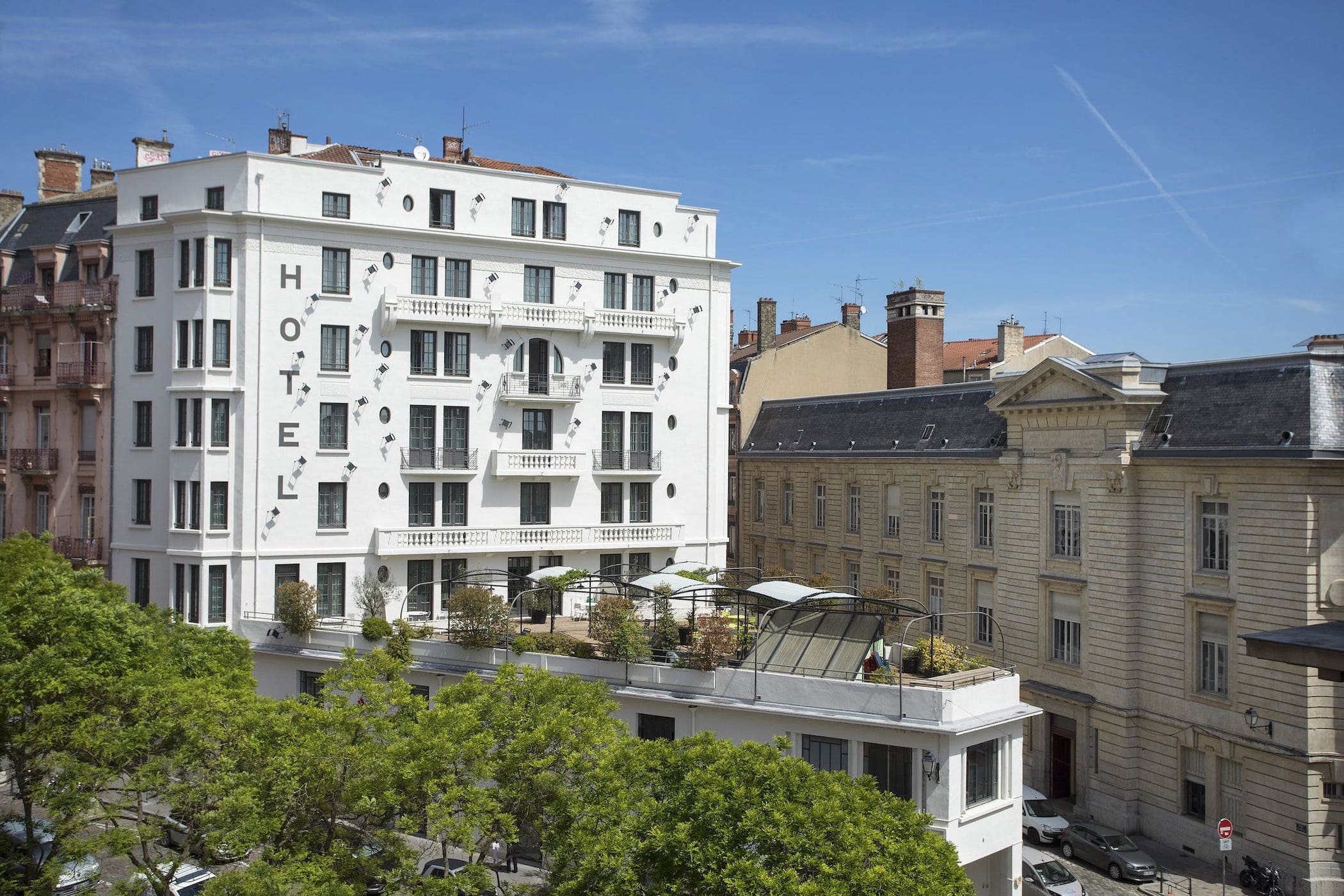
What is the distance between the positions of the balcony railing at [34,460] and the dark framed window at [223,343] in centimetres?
997

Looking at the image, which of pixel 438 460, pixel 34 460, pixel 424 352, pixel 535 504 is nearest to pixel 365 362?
pixel 424 352

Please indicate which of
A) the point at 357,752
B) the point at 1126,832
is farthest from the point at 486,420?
the point at 1126,832

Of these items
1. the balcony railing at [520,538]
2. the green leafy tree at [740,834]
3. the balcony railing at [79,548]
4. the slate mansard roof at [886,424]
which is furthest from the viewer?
the slate mansard roof at [886,424]

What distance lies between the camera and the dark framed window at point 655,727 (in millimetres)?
30859

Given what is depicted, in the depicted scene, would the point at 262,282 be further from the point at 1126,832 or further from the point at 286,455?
the point at 1126,832

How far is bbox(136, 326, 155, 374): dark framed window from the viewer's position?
42406mm

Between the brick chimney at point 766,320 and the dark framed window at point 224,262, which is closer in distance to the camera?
the dark framed window at point 224,262

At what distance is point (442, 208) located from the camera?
4331cm

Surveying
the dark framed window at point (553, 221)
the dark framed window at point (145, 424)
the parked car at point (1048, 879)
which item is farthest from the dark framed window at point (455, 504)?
the parked car at point (1048, 879)

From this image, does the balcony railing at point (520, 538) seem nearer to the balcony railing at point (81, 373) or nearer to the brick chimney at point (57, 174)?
the balcony railing at point (81, 373)

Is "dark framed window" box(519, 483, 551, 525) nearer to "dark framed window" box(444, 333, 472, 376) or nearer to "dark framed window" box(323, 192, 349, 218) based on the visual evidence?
"dark framed window" box(444, 333, 472, 376)

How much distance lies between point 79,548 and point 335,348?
490 inches

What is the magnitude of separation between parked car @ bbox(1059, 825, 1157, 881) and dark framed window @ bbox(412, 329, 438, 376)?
1054 inches

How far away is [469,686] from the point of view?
24.9m
